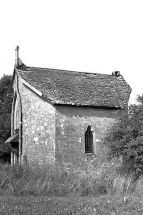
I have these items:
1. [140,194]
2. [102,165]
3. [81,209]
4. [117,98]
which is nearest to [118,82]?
[117,98]

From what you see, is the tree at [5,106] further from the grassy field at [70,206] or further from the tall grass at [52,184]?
the grassy field at [70,206]

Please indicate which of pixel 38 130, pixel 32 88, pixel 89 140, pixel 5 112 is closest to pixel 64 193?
pixel 38 130

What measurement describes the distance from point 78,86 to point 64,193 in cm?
1315

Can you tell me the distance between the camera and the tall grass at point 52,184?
1380 cm

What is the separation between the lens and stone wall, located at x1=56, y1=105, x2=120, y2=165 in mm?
22516

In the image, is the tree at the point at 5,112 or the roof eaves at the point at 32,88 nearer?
the roof eaves at the point at 32,88

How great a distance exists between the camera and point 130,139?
16.6 meters

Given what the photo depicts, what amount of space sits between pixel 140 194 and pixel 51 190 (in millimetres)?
3990

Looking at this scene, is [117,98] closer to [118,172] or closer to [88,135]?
[88,135]

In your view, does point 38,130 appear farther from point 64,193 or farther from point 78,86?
point 64,193

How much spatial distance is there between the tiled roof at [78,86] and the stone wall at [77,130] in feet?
2.33

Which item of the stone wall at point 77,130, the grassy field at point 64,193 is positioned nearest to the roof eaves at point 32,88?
the stone wall at point 77,130

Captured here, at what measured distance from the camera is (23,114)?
24.4 meters

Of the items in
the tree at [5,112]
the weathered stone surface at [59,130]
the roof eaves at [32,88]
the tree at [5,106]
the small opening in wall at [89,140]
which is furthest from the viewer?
the tree at [5,106]
